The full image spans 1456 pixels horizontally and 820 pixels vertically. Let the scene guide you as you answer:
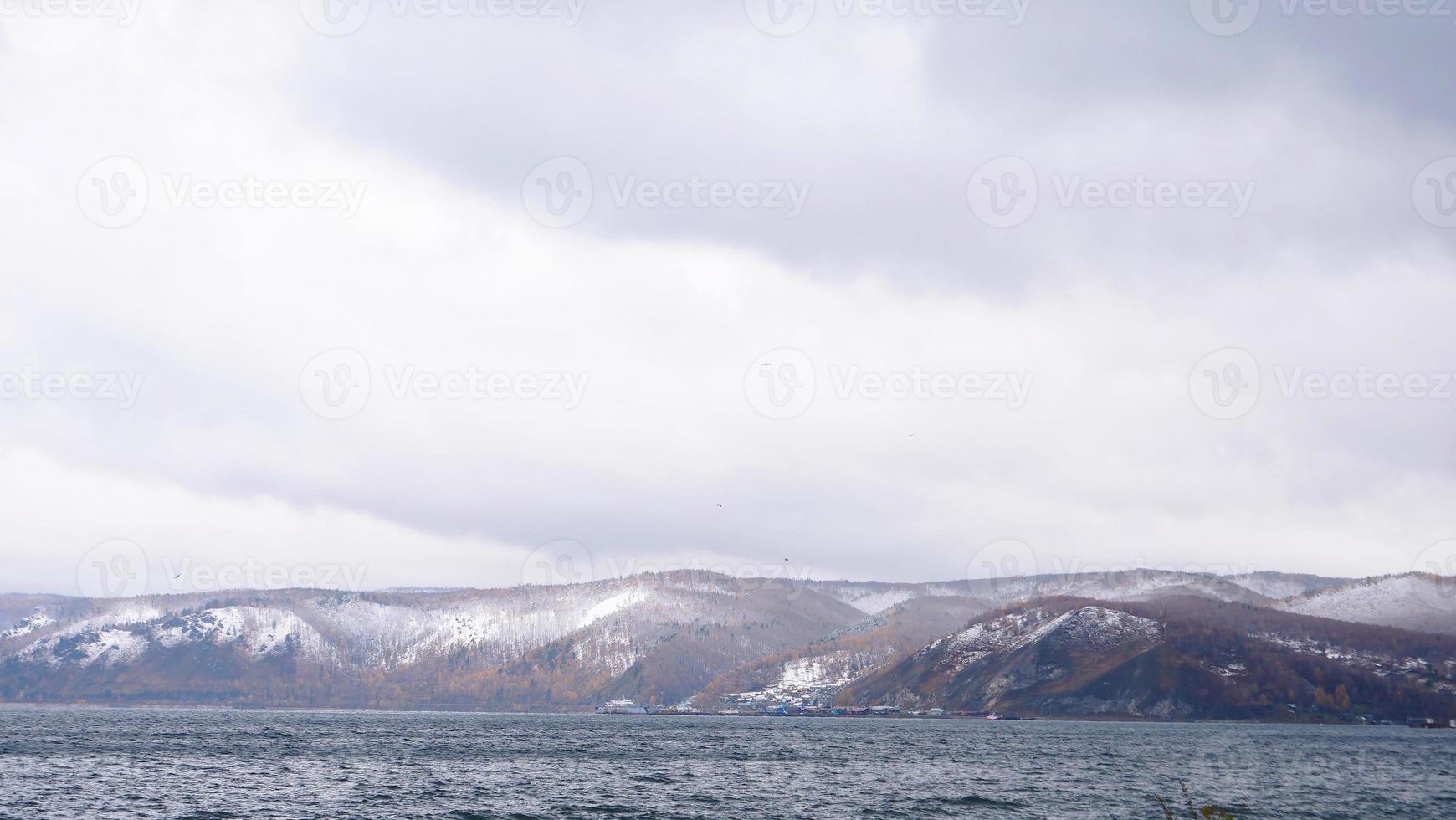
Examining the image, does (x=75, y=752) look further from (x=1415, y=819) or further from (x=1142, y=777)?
(x=1415, y=819)

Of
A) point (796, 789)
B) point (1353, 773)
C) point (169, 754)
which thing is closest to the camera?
point (796, 789)

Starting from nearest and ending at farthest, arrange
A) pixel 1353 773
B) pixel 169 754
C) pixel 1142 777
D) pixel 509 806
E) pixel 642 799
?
Result: pixel 509 806 < pixel 642 799 < pixel 1142 777 < pixel 1353 773 < pixel 169 754

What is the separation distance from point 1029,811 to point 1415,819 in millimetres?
40557

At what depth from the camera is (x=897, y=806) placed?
12238 cm

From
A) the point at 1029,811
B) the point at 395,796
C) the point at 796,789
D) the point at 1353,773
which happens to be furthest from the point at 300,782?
the point at 1353,773

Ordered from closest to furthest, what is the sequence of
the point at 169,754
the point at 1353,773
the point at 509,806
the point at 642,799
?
the point at 509,806 → the point at 642,799 → the point at 1353,773 → the point at 169,754

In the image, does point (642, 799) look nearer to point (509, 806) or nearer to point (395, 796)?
point (509, 806)

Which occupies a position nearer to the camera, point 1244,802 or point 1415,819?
point 1415,819

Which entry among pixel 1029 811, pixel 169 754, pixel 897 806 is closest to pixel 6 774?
pixel 169 754

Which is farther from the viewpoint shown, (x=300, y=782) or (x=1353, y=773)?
(x=1353, y=773)

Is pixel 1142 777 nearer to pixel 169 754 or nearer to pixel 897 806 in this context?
pixel 897 806

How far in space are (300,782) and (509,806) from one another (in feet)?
131

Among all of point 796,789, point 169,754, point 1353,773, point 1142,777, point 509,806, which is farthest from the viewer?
point 169,754

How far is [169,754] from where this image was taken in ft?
650
